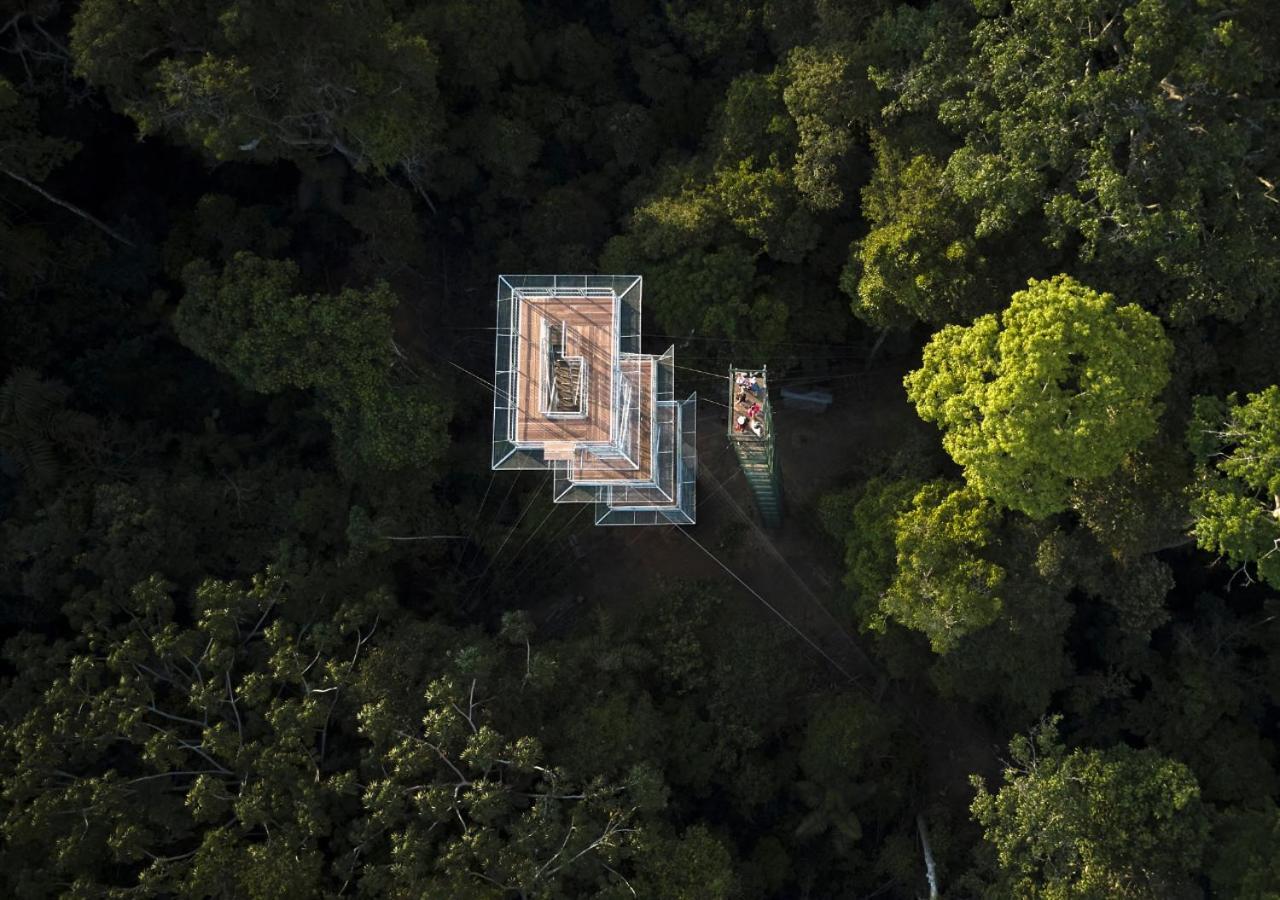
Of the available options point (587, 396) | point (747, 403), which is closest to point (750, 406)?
point (747, 403)

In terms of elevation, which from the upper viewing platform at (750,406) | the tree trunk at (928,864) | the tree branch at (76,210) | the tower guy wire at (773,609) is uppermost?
the tree branch at (76,210)

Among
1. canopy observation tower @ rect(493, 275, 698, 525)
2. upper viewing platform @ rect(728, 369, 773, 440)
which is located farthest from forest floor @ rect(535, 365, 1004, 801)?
upper viewing platform @ rect(728, 369, 773, 440)

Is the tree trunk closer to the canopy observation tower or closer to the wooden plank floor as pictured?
the canopy observation tower

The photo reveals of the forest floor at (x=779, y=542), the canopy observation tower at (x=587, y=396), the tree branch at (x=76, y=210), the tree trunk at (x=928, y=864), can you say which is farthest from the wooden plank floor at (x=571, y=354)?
the tree trunk at (x=928, y=864)

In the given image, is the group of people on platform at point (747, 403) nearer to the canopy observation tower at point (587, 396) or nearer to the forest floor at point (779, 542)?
the canopy observation tower at point (587, 396)

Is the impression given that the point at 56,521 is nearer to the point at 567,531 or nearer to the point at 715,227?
the point at 567,531
